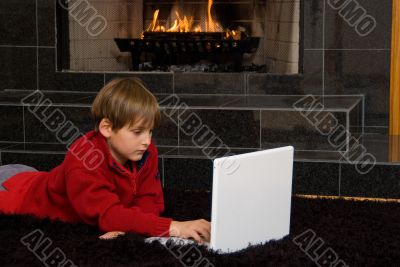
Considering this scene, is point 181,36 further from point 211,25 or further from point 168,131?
point 168,131

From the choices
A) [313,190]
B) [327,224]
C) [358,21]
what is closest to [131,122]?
[327,224]

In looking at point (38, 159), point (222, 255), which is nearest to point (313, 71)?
point (38, 159)

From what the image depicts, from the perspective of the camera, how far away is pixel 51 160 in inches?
125

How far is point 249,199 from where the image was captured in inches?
71.0

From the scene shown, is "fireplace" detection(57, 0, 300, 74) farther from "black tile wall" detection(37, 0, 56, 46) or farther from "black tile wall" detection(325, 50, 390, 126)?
"black tile wall" detection(325, 50, 390, 126)

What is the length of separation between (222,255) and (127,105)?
481 millimetres

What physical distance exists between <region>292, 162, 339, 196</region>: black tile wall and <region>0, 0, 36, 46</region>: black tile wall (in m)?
1.66

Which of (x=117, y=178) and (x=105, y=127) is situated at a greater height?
(x=105, y=127)

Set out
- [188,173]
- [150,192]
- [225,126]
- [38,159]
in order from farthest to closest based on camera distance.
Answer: [225,126]
[38,159]
[188,173]
[150,192]

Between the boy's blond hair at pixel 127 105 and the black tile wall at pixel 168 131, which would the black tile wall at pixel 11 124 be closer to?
the black tile wall at pixel 168 131

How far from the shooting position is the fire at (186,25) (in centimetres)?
394

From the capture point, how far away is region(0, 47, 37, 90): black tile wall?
4012 millimetres

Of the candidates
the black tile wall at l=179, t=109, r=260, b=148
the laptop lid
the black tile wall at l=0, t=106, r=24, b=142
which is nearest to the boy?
the laptop lid

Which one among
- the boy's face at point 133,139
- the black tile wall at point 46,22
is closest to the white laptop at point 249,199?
the boy's face at point 133,139
